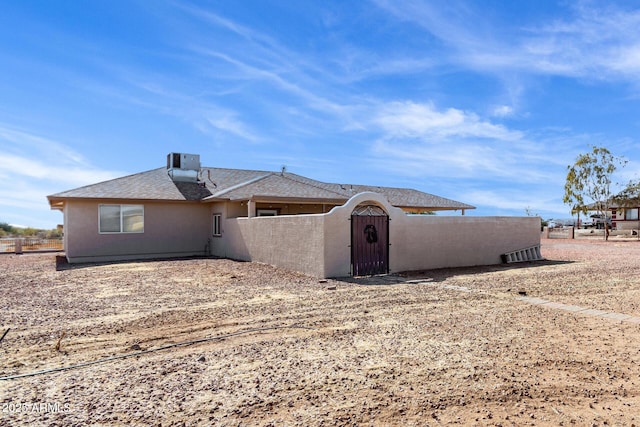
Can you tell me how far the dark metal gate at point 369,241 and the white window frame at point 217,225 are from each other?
8.98 m

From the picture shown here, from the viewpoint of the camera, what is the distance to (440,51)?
14125 millimetres

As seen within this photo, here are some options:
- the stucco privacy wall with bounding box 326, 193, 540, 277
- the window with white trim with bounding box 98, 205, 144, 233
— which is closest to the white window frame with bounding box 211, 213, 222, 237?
the window with white trim with bounding box 98, 205, 144, 233

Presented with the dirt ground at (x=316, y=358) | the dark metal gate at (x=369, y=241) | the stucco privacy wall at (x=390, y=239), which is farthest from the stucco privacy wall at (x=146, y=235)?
the dark metal gate at (x=369, y=241)

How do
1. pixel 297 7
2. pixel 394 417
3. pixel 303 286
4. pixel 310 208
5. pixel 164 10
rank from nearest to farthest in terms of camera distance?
pixel 394 417 → pixel 303 286 → pixel 164 10 → pixel 297 7 → pixel 310 208

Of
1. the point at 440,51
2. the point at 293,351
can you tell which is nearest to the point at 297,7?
the point at 440,51

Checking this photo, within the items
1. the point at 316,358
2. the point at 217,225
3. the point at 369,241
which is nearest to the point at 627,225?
the point at 369,241

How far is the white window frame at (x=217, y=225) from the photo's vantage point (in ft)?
64.0

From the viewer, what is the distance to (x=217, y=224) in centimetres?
1991

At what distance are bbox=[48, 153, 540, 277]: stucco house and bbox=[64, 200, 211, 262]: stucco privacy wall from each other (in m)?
0.04

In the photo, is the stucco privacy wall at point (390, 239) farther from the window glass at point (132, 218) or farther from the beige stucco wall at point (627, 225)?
the beige stucco wall at point (627, 225)

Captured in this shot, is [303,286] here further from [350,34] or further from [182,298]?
[350,34]

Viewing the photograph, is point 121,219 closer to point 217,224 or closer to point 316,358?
point 217,224

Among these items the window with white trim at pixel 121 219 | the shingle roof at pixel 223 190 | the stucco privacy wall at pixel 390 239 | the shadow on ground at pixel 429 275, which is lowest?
the shadow on ground at pixel 429 275

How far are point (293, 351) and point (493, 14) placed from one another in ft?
40.1
